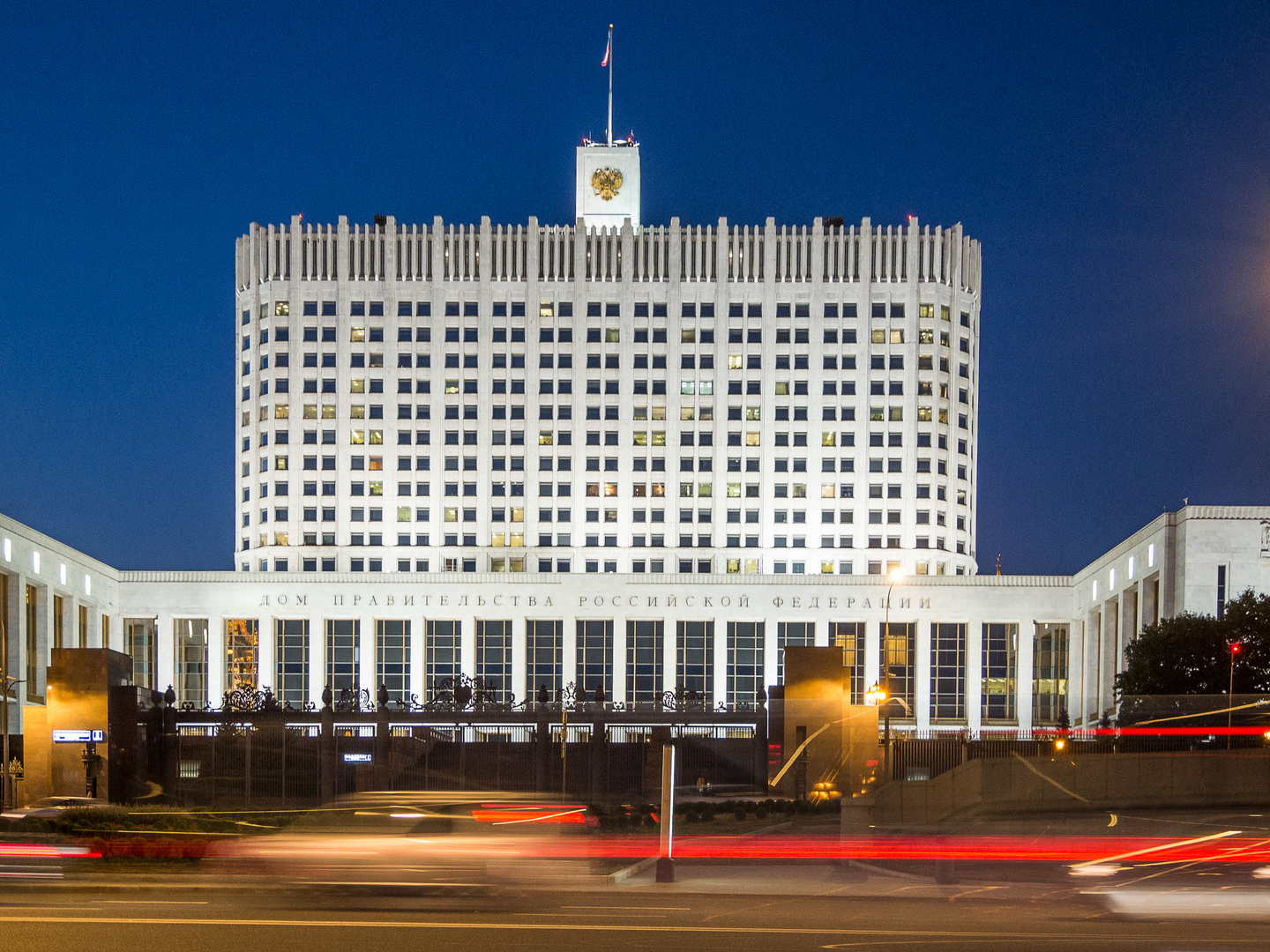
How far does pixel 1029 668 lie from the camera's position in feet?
360

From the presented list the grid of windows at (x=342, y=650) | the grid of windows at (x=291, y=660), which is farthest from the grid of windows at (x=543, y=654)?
the grid of windows at (x=291, y=660)

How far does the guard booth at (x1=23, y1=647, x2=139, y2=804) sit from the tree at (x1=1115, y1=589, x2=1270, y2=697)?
151 ft

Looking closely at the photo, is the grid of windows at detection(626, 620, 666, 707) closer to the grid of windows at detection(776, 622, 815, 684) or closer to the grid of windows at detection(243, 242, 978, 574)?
the grid of windows at detection(776, 622, 815, 684)

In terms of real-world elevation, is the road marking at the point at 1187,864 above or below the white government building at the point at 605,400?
below

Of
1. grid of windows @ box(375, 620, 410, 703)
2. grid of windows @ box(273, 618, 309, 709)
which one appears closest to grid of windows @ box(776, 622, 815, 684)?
grid of windows @ box(375, 620, 410, 703)

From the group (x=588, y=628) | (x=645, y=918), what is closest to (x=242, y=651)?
(x=588, y=628)

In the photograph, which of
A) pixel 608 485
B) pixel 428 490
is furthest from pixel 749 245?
pixel 428 490

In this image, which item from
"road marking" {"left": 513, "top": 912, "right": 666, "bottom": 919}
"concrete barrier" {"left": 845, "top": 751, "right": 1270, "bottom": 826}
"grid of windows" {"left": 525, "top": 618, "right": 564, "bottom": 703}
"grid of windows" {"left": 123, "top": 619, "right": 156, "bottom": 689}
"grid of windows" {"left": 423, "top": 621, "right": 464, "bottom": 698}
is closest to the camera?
"road marking" {"left": 513, "top": 912, "right": 666, "bottom": 919}

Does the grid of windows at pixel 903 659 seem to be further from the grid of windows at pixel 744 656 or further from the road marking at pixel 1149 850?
the road marking at pixel 1149 850

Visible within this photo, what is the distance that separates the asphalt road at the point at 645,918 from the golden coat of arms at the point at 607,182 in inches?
4315

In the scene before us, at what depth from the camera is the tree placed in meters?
67.4

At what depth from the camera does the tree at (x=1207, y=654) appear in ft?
221

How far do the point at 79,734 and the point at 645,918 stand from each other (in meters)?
41.8

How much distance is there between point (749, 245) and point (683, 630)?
33.5 m
